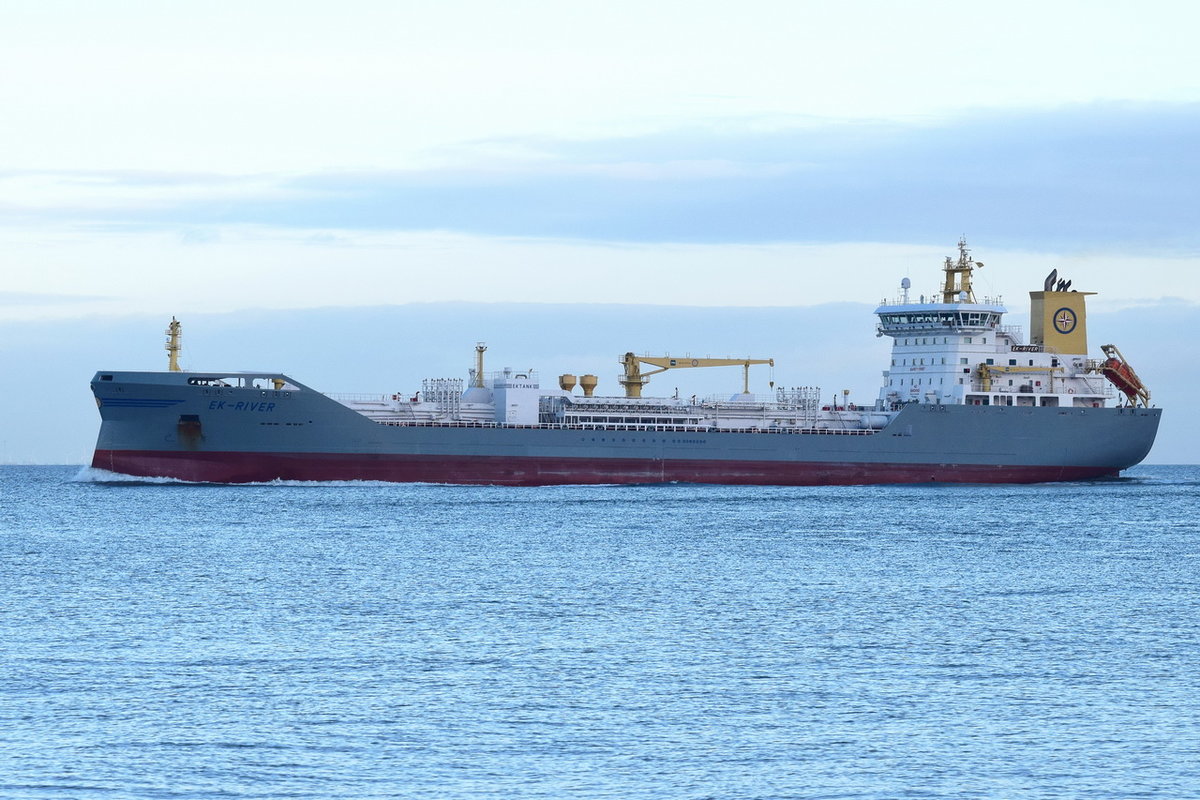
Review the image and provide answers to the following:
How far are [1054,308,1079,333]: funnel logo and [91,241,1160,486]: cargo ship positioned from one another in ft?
0.20

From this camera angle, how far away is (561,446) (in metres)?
58.2

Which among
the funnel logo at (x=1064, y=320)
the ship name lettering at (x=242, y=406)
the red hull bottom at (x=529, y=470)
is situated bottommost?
the red hull bottom at (x=529, y=470)

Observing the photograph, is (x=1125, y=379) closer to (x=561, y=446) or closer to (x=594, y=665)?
(x=561, y=446)

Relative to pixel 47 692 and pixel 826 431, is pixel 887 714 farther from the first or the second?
Result: pixel 826 431

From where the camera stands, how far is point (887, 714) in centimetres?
1750

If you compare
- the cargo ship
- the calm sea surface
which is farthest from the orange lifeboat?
the calm sea surface

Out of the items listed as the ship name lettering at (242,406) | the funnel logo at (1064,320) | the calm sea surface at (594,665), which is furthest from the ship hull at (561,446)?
the calm sea surface at (594,665)

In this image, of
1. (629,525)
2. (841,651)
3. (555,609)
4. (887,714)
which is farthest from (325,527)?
(887,714)

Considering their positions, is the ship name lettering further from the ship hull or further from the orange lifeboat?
the orange lifeboat

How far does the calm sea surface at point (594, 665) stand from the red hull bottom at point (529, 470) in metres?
14.0

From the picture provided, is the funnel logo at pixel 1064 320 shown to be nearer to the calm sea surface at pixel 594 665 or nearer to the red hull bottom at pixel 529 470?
the red hull bottom at pixel 529 470

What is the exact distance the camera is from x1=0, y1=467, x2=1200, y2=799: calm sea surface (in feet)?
49.4

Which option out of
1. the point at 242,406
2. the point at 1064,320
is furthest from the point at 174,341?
the point at 1064,320

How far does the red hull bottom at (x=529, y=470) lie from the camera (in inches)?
2152
